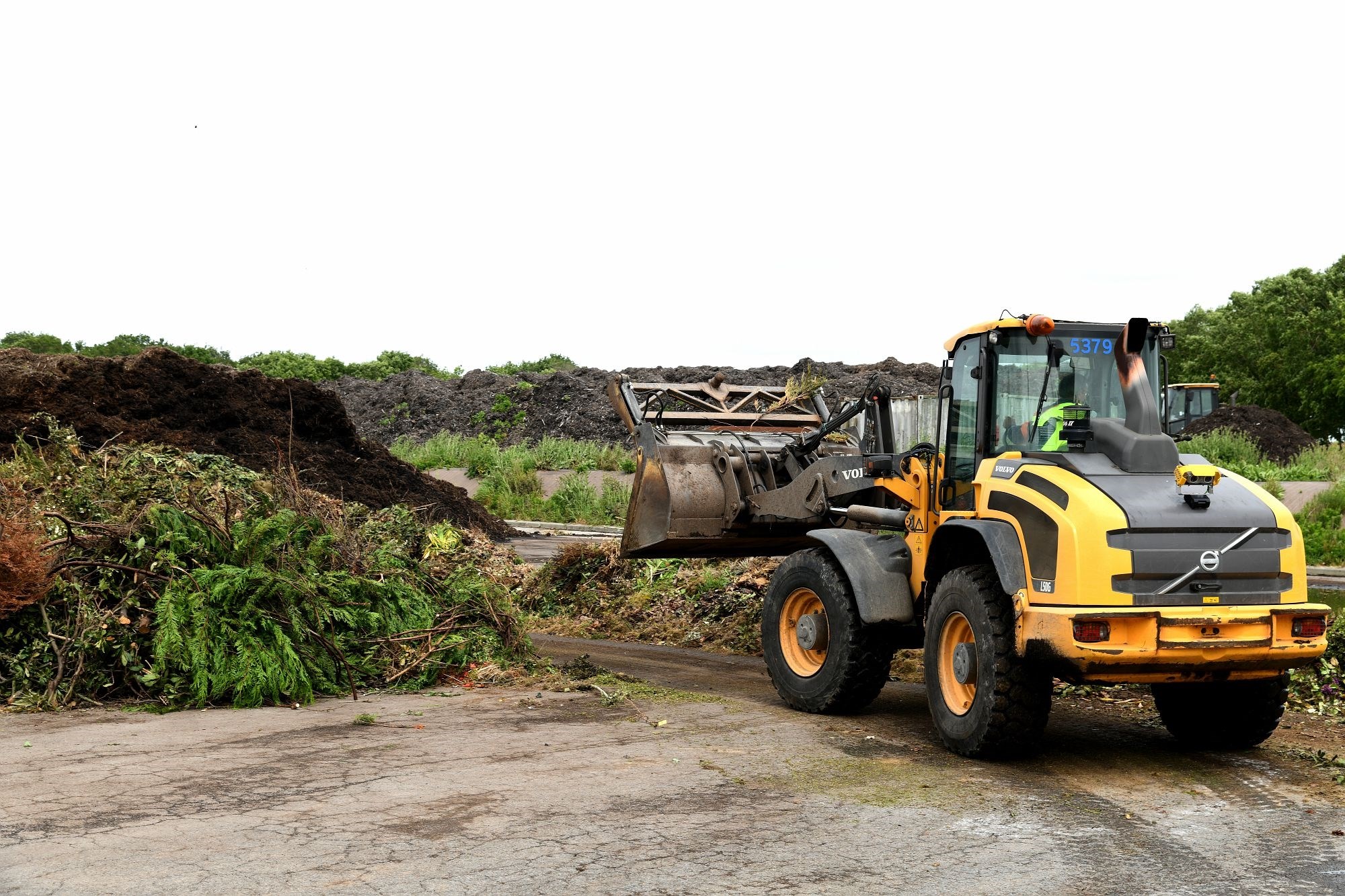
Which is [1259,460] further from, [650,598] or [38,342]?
[38,342]

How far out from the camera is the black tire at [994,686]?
310 inches

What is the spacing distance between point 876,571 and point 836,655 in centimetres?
68

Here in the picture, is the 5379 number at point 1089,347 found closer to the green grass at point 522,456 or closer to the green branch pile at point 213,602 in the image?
the green branch pile at point 213,602

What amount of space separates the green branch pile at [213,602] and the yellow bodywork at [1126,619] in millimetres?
5507

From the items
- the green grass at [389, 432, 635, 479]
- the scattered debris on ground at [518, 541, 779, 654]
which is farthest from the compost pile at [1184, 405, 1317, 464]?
the scattered debris on ground at [518, 541, 779, 654]

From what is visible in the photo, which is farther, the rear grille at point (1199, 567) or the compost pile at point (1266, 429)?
the compost pile at point (1266, 429)

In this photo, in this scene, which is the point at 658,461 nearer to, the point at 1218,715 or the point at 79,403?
the point at 1218,715

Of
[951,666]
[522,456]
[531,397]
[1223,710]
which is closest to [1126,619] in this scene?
[951,666]

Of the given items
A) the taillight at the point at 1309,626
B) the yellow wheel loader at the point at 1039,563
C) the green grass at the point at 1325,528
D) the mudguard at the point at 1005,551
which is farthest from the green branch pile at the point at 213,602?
the green grass at the point at 1325,528

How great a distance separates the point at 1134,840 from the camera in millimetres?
6539

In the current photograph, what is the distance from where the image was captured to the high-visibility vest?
27.7 feet

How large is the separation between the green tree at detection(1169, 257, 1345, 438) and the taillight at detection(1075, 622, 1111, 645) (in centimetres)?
4136

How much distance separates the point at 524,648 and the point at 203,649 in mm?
2988

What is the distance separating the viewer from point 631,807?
7.01 m
